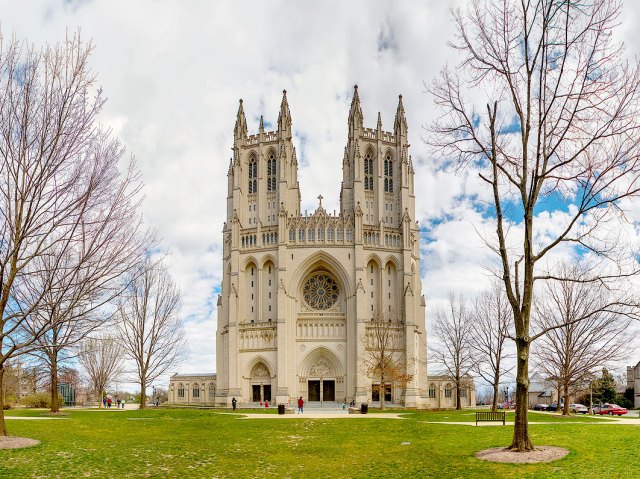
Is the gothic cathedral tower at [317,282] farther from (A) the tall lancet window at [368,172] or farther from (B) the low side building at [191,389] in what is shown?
(B) the low side building at [191,389]

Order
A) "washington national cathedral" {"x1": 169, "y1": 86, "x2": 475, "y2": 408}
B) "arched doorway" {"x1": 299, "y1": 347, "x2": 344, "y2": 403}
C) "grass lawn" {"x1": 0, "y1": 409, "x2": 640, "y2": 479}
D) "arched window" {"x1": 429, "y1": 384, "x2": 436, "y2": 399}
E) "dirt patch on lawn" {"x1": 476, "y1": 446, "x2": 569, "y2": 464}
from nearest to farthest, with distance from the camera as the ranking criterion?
"grass lawn" {"x1": 0, "y1": 409, "x2": 640, "y2": 479}
"dirt patch on lawn" {"x1": 476, "y1": 446, "x2": 569, "y2": 464}
"washington national cathedral" {"x1": 169, "y1": 86, "x2": 475, "y2": 408}
"arched doorway" {"x1": 299, "y1": 347, "x2": 344, "y2": 403}
"arched window" {"x1": 429, "y1": 384, "x2": 436, "y2": 399}

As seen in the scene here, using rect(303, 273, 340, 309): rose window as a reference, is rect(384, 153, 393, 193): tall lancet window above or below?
above

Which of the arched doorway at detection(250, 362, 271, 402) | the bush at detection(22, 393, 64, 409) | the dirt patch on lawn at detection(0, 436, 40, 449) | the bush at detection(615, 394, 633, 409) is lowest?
the bush at detection(615, 394, 633, 409)

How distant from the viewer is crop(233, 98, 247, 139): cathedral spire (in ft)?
242

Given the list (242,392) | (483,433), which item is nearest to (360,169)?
(242,392)

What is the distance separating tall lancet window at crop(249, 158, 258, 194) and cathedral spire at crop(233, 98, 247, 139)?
3.31 meters

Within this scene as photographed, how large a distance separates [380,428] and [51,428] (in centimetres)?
1414

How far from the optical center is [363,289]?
65188 mm

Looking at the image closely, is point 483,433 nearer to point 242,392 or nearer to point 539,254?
point 539,254

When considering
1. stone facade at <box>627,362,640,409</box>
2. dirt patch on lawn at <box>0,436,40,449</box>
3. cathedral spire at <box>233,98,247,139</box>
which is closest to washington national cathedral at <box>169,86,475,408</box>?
cathedral spire at <box>233,98,247,139</box>

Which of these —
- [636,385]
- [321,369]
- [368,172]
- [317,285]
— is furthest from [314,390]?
[636,385]

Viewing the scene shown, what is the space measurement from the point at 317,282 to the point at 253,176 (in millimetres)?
14570

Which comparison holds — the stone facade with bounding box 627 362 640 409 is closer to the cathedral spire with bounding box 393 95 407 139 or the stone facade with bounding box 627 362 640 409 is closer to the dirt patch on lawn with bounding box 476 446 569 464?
the cathedral spire with bounding box 393 95 407 139

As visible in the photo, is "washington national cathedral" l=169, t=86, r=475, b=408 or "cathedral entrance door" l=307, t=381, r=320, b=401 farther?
"cathedral entrance door" l=307, t=381, r=320, b=401
